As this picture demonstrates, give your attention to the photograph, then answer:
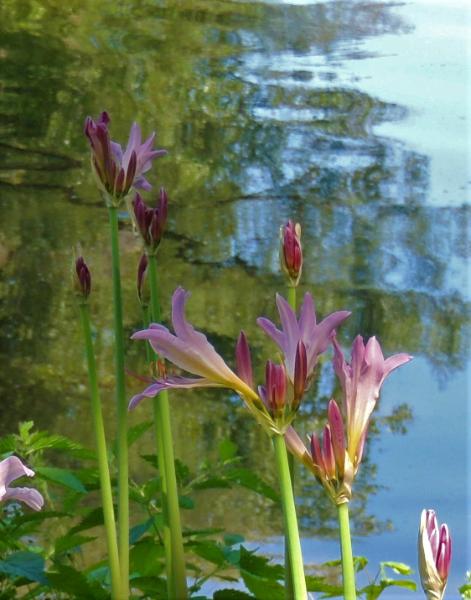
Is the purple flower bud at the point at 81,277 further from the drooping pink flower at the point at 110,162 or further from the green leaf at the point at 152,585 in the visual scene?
the green leaf at the point at 152,585

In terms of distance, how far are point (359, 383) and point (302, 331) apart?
0.03 meters

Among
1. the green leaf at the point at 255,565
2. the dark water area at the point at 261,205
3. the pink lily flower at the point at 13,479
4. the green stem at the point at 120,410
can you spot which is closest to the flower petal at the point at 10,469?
the pink lily flower at the point at 13,479

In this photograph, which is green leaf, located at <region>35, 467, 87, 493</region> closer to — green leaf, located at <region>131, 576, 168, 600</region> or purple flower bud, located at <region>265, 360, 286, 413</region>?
green leaf, located at <region>131, 576, 168, 600</region>

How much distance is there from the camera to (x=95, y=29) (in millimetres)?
3162

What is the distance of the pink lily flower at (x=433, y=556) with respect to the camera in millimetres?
381

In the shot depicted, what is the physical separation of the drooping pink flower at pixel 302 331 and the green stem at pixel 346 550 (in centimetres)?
5

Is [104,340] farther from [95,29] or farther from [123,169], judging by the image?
[95,29]

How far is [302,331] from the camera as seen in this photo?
1.38 feet

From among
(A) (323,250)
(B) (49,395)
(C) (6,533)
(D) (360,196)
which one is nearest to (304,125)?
(D) (360,196)

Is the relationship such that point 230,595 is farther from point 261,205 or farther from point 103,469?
point 261,205

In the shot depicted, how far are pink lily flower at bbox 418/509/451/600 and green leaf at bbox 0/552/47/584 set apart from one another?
0.78 ft

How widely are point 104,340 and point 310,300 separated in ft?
4.53

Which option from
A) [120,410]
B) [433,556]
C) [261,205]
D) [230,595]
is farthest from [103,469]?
[261,205]

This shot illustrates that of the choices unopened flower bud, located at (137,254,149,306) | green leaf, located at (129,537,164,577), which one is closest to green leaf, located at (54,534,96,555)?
green leaf, located at (129,537,164,577)
